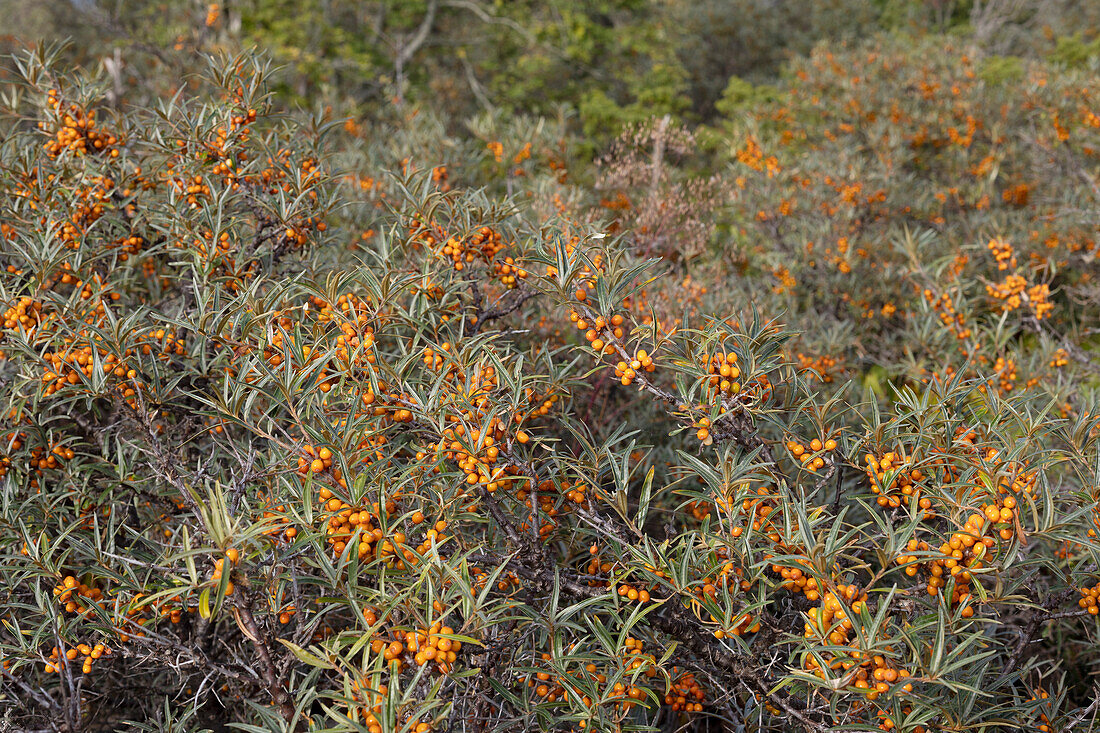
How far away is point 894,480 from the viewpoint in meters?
2.05

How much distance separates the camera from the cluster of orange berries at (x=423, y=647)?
1.57 meters

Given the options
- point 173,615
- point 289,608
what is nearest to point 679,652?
point 289,608

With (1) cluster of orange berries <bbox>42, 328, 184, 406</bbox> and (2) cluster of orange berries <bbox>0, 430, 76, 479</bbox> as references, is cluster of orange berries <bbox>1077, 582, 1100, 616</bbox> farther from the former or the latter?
(2) cluster of orange berries <bbox>0, 430, 76, 479</bbox>

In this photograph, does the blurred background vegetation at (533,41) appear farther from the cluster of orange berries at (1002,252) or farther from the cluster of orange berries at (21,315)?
the cluster of orange berries at (21,315)

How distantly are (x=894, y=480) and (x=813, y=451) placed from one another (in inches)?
9.6

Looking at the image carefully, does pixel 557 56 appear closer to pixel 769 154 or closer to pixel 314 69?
pixel 314 69

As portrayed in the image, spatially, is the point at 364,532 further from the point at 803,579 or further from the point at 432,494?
the point at 803,579

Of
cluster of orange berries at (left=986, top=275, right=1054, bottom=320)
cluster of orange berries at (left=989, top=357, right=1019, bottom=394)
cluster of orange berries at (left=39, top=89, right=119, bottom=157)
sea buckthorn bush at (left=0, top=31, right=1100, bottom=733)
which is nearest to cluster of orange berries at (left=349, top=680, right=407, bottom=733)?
sea buckthorn bush at (left=0, top=31, right=1100, bottom=733)

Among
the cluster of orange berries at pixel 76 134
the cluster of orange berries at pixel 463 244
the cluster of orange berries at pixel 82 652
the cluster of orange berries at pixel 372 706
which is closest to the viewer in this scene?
the cluster of orange berries at pixel 372 706

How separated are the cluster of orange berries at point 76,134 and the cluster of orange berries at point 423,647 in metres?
2.76

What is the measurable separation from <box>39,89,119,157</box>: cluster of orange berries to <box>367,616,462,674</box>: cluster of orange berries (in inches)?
108

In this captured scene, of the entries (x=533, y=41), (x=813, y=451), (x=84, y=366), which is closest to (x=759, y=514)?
(x=813, y=451)

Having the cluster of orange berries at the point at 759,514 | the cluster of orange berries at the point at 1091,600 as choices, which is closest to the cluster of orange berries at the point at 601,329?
the cluster of orange berries at the point at 759,514

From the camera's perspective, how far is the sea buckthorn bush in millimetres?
1789
